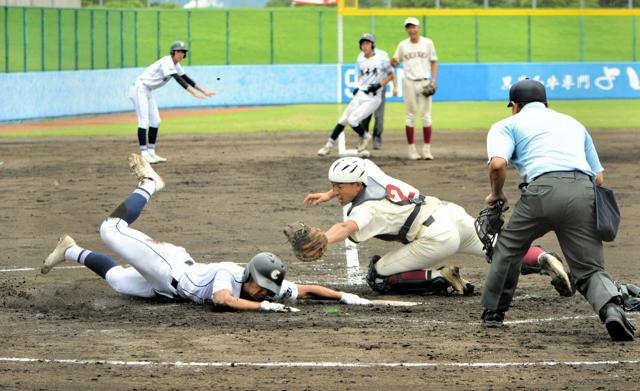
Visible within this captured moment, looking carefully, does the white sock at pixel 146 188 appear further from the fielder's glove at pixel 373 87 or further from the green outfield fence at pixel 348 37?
the green outfield fence at pixel 348 37

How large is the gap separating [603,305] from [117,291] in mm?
4270

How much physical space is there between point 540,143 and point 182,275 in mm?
3119

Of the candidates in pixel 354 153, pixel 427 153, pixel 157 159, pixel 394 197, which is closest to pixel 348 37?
pixel 354 153

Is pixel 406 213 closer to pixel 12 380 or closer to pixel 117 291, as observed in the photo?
pixel 117 291

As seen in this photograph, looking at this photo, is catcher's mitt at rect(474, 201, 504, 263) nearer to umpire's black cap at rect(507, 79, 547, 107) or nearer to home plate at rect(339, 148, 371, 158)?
umpire's black cap at rect(507, 79, 547, 107)

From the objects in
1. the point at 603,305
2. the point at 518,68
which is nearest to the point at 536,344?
the point at 603,305

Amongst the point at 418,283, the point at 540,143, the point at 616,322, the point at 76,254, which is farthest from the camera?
the point at 76,254

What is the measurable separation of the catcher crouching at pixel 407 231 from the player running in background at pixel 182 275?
66 centimetres

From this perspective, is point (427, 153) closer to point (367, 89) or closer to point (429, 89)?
point (429, 89)

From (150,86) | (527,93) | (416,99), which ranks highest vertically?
(527,93)

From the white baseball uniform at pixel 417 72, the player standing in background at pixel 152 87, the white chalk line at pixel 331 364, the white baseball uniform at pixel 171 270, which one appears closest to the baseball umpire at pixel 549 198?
the white chalk line at pixel 331 364

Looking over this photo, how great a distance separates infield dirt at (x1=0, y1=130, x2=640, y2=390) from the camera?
7.39m

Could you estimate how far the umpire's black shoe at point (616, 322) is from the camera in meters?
8.15

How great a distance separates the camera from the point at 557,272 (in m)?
9.69
